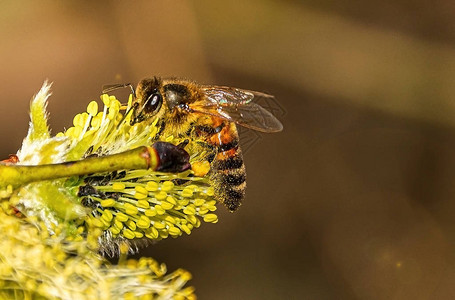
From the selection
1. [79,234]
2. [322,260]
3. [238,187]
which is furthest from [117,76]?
[79,234]

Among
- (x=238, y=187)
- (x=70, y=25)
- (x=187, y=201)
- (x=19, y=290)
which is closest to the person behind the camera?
→ (x=19, y=290)

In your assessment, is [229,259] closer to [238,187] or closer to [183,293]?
[238,187]

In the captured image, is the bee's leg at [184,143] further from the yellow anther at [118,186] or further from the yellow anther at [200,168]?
the yellow anther at [118,186]

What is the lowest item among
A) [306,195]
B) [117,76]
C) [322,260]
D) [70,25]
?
[322,260]

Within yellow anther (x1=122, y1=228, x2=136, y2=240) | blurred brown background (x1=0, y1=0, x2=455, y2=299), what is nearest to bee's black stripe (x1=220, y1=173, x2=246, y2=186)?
yellow anther (x1=122, y1=228, x2=136, y2=240)

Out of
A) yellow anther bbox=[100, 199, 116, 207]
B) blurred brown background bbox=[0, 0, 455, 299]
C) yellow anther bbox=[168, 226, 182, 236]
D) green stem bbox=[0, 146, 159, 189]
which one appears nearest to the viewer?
green stem bbox=[0, 146, 159, 189]

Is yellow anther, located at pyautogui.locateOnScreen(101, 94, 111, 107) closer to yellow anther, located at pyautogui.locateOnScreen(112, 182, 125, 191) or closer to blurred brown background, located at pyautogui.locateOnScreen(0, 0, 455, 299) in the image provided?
yellow anther, located at pyautogui.locateOnScreen(112, 182, 125, 191)
